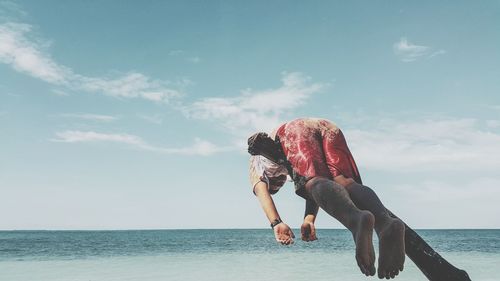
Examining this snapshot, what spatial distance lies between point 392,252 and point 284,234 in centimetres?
69

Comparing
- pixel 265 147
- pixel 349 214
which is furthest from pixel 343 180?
pixel 265 147

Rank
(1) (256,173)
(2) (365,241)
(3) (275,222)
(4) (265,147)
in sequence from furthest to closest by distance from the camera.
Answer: (1) (256,173) < (4) (265,147) < (3) (275,222) < (2) (365,241)

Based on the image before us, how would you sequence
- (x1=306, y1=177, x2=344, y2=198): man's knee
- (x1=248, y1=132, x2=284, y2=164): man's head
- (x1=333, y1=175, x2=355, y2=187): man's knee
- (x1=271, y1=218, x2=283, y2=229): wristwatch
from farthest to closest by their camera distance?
(x1=248, y1=132, x2=284, y2=164): man's head < (x1=271, y1=218, x2=283, y2=229): wristwatch < (x1=333, y1=175, x2=355, y2=187): man's knee < (x1=306, y1=177, x2=344, y2=198): man's knee

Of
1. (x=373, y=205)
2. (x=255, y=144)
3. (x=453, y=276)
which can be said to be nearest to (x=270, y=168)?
(x=255, y=144)

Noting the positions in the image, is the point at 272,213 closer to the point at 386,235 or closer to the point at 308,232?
the point at 308,232

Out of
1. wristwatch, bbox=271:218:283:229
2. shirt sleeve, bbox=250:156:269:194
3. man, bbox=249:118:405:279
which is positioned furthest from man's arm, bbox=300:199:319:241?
shirt sleeve, bbox=250:156:269:194

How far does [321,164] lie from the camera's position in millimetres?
2668

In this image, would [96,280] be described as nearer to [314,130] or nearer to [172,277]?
[172,277]

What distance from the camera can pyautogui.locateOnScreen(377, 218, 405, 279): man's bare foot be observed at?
223 cm

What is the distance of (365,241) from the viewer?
2184mm

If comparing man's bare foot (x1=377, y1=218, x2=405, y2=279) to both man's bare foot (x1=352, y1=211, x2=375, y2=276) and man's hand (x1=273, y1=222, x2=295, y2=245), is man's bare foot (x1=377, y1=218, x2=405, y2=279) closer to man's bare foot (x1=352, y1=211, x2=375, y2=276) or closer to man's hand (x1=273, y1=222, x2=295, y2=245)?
man's bare foot (x1=352, y1=211, x2=375, y2=276)

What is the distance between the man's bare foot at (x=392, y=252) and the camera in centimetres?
223

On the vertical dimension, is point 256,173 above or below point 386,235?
above

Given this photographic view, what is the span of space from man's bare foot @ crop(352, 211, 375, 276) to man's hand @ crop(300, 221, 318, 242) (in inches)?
23.3
